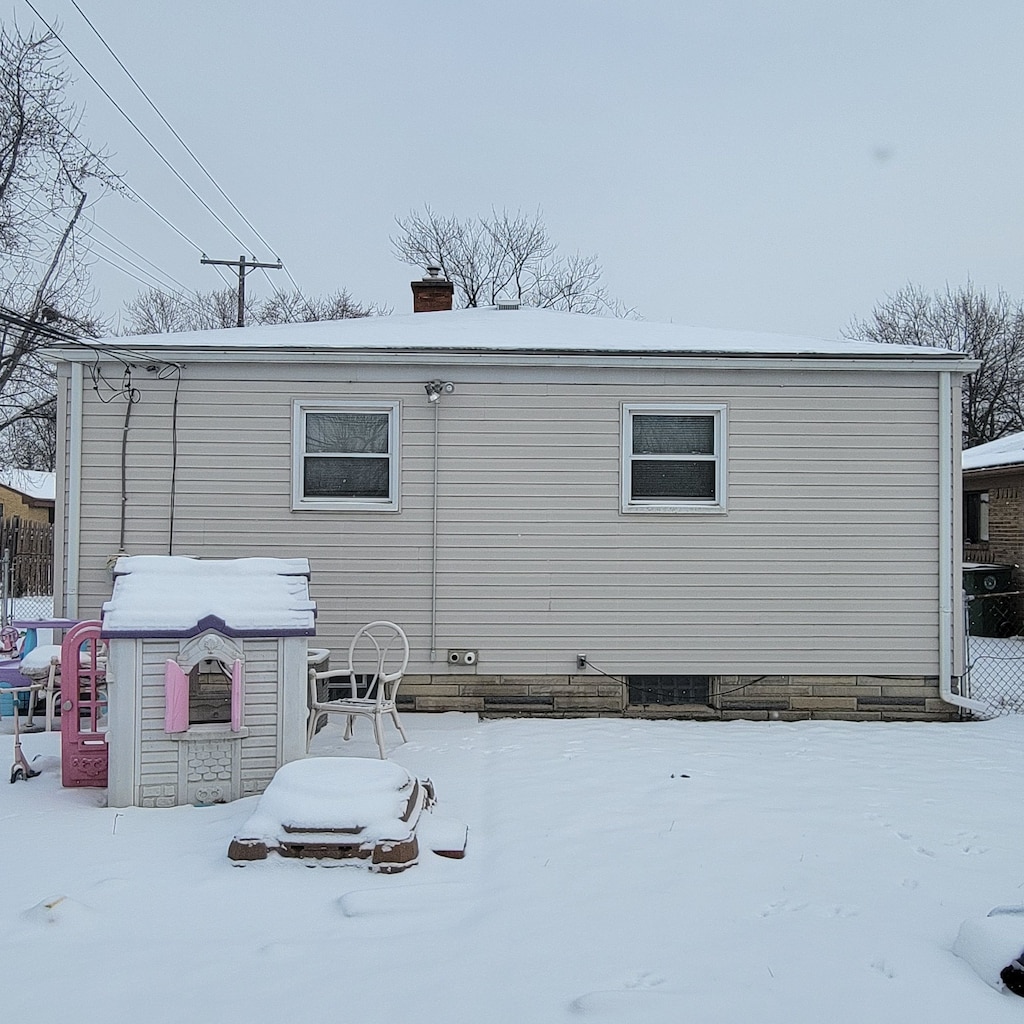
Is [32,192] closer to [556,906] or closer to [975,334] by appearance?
[556,906]

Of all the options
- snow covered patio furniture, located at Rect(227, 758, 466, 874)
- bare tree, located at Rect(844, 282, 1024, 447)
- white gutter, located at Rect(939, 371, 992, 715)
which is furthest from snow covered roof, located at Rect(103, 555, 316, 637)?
bare tree, located at Rect(844, 282, 1024, 447)

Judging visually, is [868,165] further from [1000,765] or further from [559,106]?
[1000,765]

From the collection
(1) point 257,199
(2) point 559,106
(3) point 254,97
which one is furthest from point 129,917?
(1) point 257,199

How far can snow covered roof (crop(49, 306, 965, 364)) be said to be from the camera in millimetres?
7238

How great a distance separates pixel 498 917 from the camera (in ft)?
11.4

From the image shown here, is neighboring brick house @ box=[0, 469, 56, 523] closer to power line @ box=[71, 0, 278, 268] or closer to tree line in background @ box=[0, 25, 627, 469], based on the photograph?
tree line in background @ box=[0, 25, 627, 469]

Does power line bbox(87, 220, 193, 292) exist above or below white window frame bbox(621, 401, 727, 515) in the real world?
above

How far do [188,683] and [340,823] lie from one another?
5.06ft

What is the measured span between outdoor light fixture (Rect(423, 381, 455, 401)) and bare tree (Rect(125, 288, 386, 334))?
26.3 metres

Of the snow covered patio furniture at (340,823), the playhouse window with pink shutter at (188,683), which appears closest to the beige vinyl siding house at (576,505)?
the playhouse window with pink shutter at (188,683)

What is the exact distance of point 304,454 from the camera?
7.42 m

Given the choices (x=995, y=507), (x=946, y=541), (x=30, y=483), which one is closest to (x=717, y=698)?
(x=946, y=541)

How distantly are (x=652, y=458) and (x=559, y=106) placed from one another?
1319 centimetres

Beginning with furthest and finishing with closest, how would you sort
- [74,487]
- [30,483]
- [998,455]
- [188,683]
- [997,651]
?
[30,483]
[998,455]
[997,651]
[74,487]
[188,683]
